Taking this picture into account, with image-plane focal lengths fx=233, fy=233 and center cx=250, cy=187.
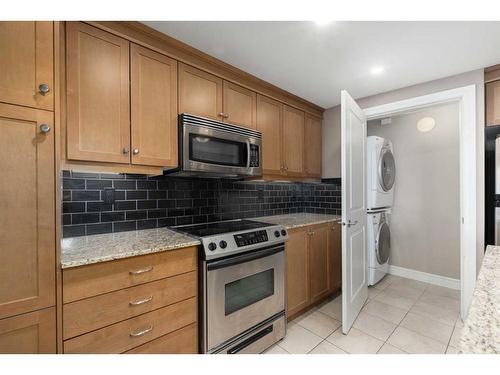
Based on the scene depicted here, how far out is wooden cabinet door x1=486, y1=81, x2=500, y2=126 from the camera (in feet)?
6.48

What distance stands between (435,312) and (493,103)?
1.99m

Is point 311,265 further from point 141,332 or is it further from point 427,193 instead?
point 427,193

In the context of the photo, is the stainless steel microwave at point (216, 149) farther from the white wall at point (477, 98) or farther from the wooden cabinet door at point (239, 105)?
the white wall at point (477, 98)

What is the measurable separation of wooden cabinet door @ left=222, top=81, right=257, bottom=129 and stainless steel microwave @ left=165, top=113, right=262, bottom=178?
0.12 metres

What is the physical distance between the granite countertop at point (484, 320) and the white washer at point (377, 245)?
1905mm

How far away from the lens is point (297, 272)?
7.13ft

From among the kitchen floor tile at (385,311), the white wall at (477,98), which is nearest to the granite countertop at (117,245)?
the kitchen floor tile at (385,311)

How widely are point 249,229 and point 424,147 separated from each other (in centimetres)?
276

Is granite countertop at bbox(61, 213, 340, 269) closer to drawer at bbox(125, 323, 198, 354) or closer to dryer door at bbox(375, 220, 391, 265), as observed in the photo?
drawer at bbox(125, 323, 198, 354)

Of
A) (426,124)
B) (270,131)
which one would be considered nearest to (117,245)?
(270,131)

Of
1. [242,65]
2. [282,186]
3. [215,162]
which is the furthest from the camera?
[282,186]
